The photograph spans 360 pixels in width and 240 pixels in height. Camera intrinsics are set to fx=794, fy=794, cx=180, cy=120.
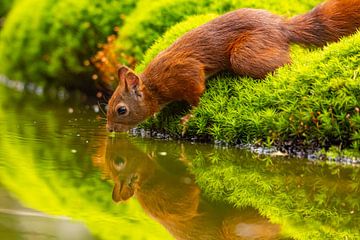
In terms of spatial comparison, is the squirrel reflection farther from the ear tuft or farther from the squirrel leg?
the squirrel leg

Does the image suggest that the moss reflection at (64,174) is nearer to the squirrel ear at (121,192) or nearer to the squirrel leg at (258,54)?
the squirrel ear at (121,192)

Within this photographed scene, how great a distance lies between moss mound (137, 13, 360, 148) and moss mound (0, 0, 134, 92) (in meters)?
4.59

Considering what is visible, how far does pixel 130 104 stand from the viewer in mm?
7660

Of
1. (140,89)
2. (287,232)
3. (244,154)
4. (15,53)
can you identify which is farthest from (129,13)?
(287,232)

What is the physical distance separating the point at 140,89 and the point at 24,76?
6789 mm

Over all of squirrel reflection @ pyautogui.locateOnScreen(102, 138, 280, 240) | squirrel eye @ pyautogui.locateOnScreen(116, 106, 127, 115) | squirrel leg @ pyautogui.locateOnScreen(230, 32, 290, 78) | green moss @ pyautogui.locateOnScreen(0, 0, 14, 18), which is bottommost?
squirrel reflection @ pyautogui.locateOnScreen(102, 138, 280, 240)

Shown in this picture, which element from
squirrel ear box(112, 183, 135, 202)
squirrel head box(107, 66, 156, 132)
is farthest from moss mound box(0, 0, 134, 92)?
squirrel ear box(112, 183, 135, 202)

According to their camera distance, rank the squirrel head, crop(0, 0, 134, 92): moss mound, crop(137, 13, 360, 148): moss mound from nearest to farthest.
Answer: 1. crop(137, 13, 360, 148): moss mound
2. the squirrel head
3. crop(0, 0, 134, 92): moss mound

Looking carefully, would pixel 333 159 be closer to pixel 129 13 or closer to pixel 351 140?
pixel 351 140

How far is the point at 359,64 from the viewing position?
6.77 meters

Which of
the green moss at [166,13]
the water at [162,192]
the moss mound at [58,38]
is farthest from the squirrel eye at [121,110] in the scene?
the moss mound at [58,38]

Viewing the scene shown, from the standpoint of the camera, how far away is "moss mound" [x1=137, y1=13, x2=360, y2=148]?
21.7 ft

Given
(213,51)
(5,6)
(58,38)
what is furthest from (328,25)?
(5,6)

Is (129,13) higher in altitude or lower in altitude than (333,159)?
higher
